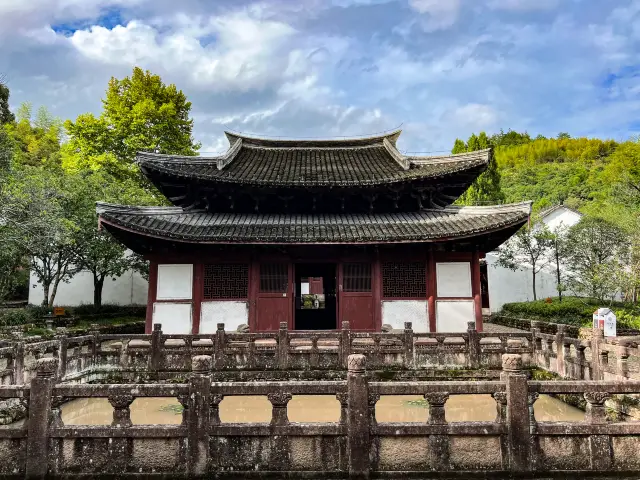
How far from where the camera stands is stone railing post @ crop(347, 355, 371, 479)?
5.80 m

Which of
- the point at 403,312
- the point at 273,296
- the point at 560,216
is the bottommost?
the point at 403,312

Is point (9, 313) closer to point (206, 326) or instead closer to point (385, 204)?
point (206, 326)

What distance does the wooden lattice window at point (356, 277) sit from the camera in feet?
49.6

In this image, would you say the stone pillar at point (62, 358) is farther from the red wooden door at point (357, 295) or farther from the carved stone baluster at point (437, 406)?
the carved stone baluster at point (437, 406)

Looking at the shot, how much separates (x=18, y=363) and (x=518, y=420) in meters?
10.3

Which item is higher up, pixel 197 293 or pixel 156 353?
pixel 197 293

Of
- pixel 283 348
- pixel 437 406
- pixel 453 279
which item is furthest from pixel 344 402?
pixel 453 279

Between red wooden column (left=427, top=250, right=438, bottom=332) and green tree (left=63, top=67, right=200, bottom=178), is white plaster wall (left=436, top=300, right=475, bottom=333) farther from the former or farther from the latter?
green tree (left=63, top=67, right=200, bottom=178)

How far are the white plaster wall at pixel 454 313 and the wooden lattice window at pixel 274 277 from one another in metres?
5.14

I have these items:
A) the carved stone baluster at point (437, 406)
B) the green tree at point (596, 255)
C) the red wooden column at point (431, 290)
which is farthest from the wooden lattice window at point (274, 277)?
the green tree at point (596, 255)

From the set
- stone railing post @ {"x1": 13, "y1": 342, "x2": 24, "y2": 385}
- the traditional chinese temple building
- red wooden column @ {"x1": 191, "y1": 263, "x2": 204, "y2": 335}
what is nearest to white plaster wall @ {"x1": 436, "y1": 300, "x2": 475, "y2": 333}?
the traditional chinese temple building

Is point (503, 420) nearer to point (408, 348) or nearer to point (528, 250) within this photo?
point (408, 348)

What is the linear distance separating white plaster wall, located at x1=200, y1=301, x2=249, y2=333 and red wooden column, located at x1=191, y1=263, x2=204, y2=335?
127 millimetres

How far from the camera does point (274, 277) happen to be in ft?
49.5
